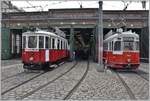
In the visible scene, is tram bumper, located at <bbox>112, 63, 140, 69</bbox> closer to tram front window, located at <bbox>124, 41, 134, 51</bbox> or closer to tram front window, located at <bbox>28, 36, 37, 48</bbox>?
tram front window, located at <bbox>124, 41, 134, 51</bbox>

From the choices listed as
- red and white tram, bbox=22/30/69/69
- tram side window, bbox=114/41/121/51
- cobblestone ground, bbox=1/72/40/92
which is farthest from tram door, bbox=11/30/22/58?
cobblestone ground, bbox=1/72/40/92

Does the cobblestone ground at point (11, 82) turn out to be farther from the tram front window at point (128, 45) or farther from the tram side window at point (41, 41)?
the tram front window at point (128, 45)

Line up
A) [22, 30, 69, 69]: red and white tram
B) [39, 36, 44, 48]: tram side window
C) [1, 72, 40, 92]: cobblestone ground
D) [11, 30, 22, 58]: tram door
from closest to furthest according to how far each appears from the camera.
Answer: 1. [1, 72, 40, 92]: cobblestone ground
2. [22, 30, 69, 69]: red and white tram
3. [39, 36, 44, 48]: tram side window
4. [11, 30, 22, 58]: tram door

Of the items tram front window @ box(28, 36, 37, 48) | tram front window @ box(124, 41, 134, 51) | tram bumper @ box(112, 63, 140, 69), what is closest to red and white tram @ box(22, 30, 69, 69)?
tram front window @ box(28, 36, 37, 48)

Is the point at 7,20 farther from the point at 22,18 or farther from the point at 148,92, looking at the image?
the point at 148,92

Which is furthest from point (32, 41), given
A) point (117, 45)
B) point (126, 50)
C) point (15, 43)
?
point (15, 43)

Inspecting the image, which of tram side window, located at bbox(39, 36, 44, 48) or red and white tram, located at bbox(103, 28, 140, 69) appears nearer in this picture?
tram side window, located at bbox(39, 36, 44, 48)

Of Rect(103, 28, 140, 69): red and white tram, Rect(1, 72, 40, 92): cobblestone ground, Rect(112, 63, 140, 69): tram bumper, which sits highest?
Rect(103, 28, 140, 69): red and white tram

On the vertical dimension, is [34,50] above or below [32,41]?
below

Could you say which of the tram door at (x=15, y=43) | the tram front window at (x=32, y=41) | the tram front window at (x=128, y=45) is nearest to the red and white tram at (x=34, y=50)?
the tram front window at (x=32, y=41)

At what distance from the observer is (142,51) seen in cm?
4222

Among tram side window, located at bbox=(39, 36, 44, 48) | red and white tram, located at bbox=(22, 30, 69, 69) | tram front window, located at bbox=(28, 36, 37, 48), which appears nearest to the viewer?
red and white tram, located at bbox=(22, 30, 69, 69)

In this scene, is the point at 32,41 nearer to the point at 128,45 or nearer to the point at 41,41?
the point at 41,41

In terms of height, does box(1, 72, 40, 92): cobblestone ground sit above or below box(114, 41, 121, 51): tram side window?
below
